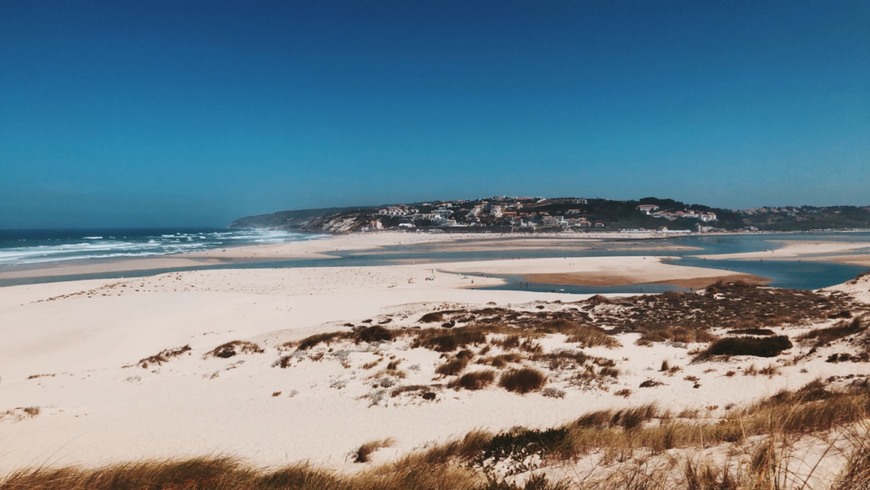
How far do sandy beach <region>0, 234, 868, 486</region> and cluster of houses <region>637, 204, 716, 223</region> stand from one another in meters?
128

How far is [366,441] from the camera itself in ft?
20.5

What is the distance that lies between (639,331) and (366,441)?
35.7ft

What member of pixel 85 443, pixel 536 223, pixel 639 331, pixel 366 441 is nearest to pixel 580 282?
pixel 639 331

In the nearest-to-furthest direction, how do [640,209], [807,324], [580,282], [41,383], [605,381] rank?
1. [605,381]
2. [41,383]
3. [807,324]
4. [580,282]
5. [640,209]

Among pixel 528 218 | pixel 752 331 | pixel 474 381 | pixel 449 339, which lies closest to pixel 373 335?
pixel 449 339

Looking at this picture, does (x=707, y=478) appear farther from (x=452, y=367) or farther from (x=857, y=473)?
(x=452, y=367)

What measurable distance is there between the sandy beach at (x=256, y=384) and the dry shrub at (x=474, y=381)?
0.22 meters

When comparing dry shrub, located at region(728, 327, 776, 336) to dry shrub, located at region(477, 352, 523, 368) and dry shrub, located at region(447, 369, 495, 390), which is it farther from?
dry shrub, located at region(447, 369, 495, 390)

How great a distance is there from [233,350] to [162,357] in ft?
6.20

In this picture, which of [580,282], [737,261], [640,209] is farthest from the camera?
[640,209]

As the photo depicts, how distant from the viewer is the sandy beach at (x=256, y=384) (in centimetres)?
653

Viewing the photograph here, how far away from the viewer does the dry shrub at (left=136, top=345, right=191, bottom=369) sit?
38.8 feet

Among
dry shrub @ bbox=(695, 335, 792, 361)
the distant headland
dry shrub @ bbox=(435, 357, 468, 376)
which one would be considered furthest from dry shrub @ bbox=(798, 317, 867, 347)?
the distant headland

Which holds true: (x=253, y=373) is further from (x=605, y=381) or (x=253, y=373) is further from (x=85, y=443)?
(x=605, y=381)
